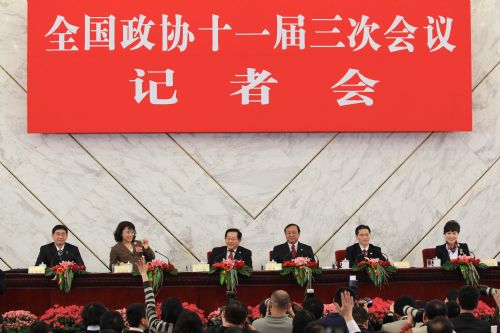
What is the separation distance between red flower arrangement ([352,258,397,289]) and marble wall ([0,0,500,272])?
1.80 metres

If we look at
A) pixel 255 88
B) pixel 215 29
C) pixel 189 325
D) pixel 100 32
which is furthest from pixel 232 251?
pixel 189 325

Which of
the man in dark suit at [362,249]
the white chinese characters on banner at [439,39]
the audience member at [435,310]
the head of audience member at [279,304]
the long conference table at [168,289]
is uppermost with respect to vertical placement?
the white chinese characters on banner at [439,39]

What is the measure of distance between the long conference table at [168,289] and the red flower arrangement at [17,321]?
235 mm

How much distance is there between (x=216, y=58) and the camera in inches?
346

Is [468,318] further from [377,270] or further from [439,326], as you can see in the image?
[377,270]

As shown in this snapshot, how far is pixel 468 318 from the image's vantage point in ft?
16.4

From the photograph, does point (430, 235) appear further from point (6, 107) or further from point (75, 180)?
point (6, 107)

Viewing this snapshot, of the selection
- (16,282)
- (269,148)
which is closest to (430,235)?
(269,148)

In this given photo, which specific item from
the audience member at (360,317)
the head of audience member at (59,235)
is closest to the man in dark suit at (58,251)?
the head of audience member at (59,235)

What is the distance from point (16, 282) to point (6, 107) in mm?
2424

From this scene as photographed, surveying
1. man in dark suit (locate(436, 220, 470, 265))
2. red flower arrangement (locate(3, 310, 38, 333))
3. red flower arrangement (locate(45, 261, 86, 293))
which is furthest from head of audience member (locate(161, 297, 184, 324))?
man in dark suit (locate(436, 220, 470, 265))

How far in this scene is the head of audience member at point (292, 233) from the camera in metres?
8.12

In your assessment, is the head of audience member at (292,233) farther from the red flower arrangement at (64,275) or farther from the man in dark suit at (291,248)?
the red flower arrangement at (64,275)

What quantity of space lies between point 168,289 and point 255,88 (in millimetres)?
→ 2441
